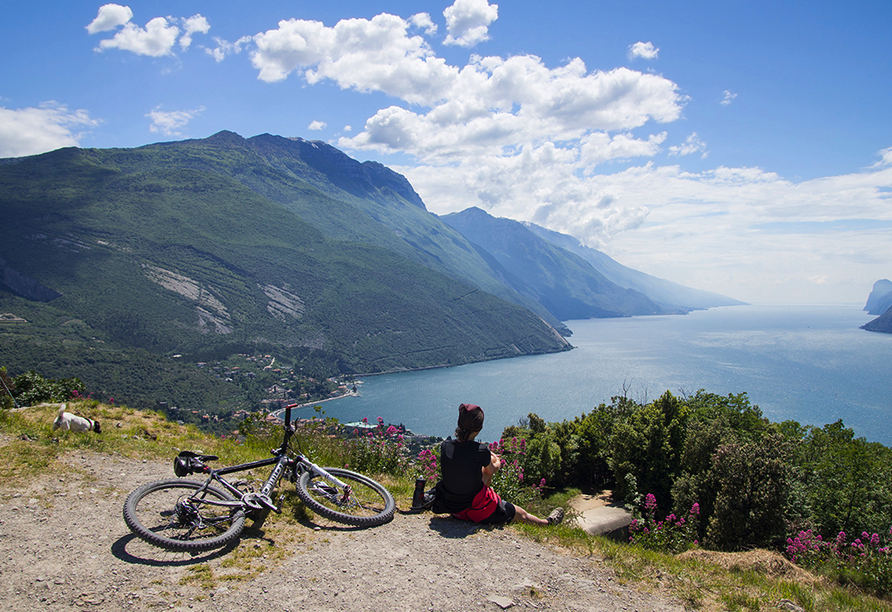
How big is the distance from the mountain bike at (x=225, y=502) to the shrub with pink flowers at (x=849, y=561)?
515 centimetres

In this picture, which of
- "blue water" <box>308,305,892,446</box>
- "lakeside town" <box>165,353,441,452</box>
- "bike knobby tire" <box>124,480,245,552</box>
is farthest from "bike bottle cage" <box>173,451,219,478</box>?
"lakeside town" <box>165,353,441,452</box>

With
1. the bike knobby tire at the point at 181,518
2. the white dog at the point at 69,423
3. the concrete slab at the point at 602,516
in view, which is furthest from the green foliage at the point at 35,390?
the concrete slab at the point at 602,516

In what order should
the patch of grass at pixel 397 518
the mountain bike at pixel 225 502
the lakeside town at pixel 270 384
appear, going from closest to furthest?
the patch of grass at pixel 397 518, the mountain bike at pixel 225 502, the lakeside town at pixel 270 384

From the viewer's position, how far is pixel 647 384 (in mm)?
93312

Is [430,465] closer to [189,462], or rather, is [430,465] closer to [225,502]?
[225,502]

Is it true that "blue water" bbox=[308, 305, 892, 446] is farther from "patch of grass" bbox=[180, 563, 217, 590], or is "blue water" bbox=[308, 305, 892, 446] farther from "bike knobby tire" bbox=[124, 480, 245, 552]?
"patch of grass" bbox=[180, 563, 217, 590]

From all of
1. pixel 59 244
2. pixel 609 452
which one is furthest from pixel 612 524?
pixel 59 244

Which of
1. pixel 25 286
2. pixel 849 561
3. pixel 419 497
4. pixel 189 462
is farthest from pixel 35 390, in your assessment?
pixel 25 286

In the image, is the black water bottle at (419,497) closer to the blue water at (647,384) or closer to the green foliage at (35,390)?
the green foliage at (35,390)

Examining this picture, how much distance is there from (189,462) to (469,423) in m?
3.09

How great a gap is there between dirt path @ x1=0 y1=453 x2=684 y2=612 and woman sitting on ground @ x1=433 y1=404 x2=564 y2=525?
345 millimetres

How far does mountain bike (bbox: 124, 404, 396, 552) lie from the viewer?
422 cm

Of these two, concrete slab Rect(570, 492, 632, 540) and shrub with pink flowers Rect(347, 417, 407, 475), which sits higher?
shrub with pink flowers Rect(347, 417, 407, 475)

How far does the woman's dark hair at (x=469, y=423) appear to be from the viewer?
517 cm
